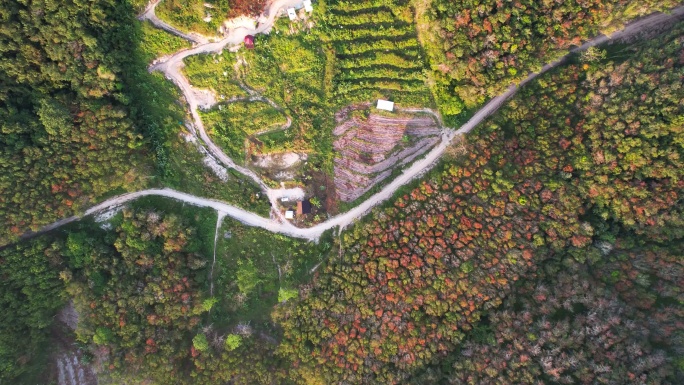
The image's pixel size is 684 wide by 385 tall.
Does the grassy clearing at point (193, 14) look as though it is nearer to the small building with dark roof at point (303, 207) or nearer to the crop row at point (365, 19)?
the crop row at point (365, 19)

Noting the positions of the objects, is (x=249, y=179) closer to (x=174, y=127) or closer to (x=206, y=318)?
(x=174, y=127)

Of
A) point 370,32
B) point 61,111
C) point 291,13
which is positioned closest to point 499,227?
point 370,32

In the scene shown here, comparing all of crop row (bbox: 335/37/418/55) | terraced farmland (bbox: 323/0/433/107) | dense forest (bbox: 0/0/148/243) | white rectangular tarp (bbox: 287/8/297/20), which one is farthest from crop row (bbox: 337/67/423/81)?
dense forest (bbox: 0/0/148/243)

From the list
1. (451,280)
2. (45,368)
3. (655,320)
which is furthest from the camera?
(45,368)

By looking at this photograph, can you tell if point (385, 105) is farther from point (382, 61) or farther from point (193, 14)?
point (193, 14)

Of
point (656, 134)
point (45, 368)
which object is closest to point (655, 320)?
point (656, 134)

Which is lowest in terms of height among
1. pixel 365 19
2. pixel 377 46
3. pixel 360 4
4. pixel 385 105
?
pixel 385 105

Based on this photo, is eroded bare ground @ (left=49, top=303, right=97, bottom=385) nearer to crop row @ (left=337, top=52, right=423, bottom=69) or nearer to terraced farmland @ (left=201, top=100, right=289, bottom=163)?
terraced farmland @ (left=201, top=100, right=289, bottom=163)
